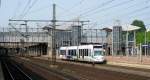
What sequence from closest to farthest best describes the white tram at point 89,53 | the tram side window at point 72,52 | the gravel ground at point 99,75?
the gravel ground at point 99,75 → the white tram at point 89,53 → the tram side window at point 72,52

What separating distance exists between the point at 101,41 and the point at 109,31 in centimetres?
980

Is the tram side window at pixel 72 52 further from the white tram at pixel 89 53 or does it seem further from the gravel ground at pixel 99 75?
the gravel ground at pixel 99 75

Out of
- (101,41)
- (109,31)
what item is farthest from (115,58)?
(101,41)

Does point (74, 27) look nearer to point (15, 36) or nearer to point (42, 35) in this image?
point (42, 35)

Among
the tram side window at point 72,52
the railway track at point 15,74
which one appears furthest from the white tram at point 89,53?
the railway track at point 15,74

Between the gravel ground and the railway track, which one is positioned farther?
the railway track

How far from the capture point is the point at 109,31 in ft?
405

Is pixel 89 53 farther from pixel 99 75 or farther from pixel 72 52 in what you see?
pixel 99 75

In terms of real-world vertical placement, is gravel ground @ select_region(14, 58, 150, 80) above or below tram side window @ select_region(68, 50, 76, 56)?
below

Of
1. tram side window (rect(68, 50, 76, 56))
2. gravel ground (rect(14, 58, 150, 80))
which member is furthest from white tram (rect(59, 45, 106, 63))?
gravel ground (rect(14, 58, 150, 80))

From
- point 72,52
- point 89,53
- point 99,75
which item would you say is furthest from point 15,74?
point 72,52

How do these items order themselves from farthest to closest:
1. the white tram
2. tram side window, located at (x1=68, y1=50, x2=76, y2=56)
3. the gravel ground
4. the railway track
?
tram side window, located at (x1=68, y1=50, x2=76, y2=56)
the white tram
the railway track
the gravel ground

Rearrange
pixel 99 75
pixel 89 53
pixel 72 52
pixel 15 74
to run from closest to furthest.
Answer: pixel 99 75 → pixel 15 74 → pixel 89 53 → pixel 72 52

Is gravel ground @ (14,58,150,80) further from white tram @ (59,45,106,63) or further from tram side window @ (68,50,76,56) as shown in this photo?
tram side window @ (68,50,76,56)
